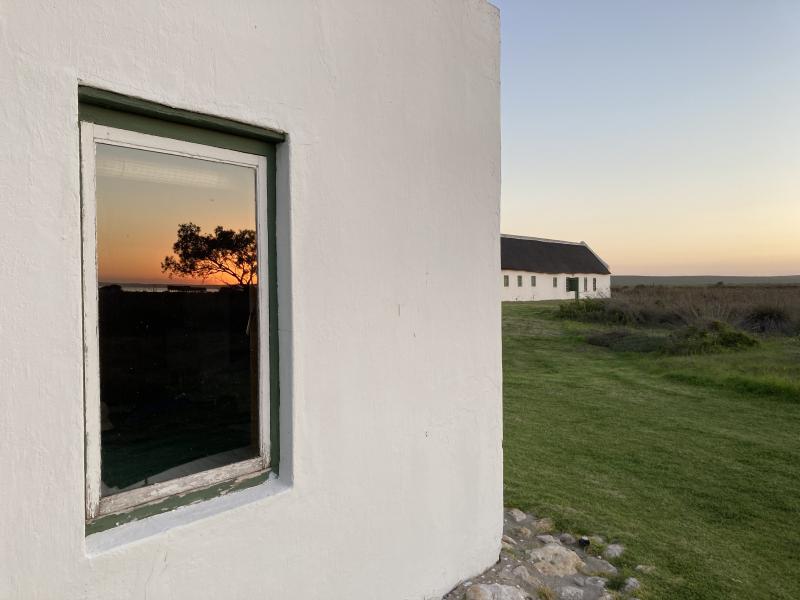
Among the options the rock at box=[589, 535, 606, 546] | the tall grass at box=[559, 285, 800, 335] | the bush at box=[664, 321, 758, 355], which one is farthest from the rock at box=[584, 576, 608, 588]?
the tall grass at box=[559, 285, 800, 335]

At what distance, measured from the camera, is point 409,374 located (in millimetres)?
3021

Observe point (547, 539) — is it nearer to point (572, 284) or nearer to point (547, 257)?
point (547, 257)

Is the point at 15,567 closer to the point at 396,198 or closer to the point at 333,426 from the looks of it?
the point at 333,426

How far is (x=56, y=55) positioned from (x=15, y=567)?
1.66m

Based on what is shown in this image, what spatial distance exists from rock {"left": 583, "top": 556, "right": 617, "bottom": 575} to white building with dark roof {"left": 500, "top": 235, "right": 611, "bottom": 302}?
3224 centimetres

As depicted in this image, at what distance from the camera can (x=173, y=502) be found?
216 centimetres

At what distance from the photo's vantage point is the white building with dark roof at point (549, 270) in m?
38.3

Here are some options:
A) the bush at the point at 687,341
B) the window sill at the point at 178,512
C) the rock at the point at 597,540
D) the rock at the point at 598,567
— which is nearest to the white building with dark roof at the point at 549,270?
the bush at the point at 687,341

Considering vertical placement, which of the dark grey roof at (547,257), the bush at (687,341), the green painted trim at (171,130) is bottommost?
the bush at (687,341)

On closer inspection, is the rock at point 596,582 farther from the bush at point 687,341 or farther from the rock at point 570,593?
the bush at point 687,341

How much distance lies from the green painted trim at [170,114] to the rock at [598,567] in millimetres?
3516

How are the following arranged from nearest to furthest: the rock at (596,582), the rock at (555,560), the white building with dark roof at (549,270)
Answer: the rock at (596,582), the rock at (555,560), the white building with dark roof at (549,270)

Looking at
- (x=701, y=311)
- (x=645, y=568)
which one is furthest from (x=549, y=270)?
(x=645, y=568)

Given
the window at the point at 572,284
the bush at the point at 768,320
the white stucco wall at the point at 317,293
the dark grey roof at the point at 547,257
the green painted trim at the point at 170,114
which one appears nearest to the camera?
the white stucco wall at the point at 317,293
